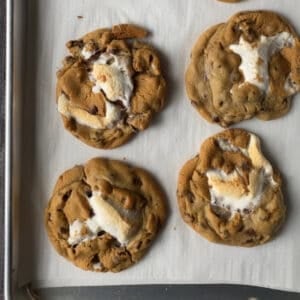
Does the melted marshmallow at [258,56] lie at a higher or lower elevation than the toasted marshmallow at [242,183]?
higher

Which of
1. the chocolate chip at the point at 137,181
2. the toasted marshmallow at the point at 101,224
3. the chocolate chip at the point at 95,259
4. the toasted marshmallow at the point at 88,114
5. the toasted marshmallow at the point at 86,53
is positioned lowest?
the chocolate chip at the point at 95,259

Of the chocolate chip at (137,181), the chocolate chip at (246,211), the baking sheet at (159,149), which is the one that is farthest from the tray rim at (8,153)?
the chocolate chip at (246,211)

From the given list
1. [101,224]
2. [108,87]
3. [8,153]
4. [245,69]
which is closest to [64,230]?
[101,224]

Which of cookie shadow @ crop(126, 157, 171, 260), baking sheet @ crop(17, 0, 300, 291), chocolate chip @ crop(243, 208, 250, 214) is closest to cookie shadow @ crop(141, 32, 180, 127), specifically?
baking sheet @ crop(17, 0, 300, 291)

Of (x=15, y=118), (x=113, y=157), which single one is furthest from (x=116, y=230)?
(x=15, y=118)

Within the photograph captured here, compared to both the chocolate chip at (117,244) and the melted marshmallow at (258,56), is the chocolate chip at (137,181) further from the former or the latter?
the melted marshmallow at (258,56)

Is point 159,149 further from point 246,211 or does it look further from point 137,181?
point 246,211
